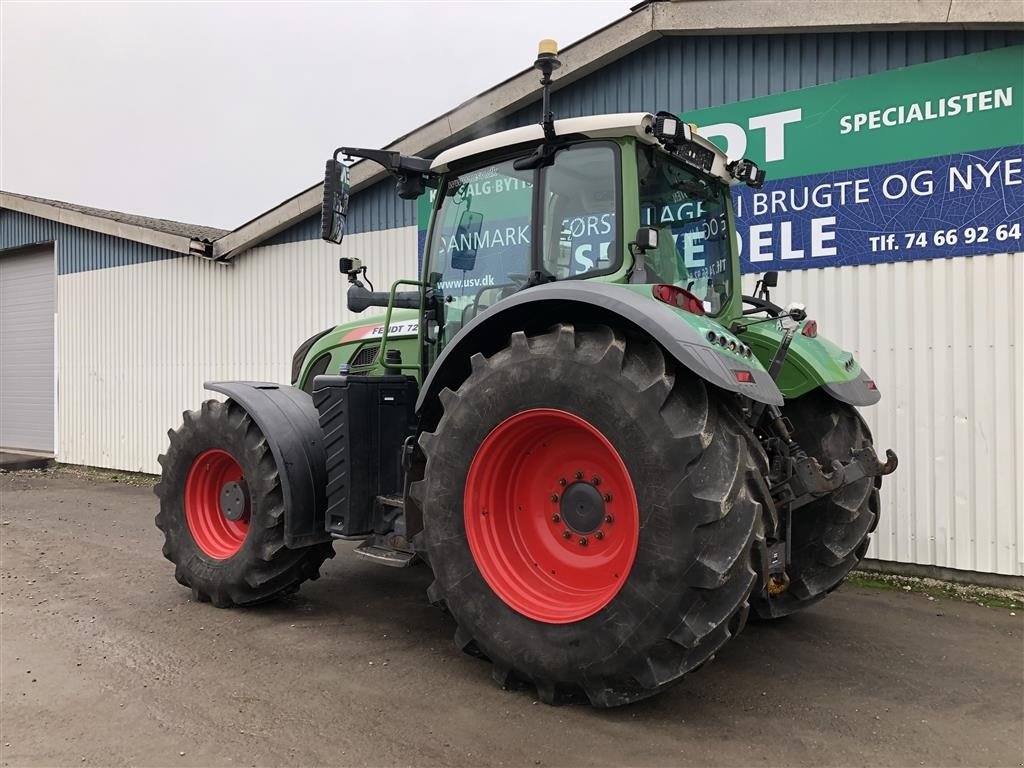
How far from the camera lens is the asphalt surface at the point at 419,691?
3.07m

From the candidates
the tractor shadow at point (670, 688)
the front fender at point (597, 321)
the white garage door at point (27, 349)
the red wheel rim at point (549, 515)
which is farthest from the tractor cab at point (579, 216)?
the white garage door at point (27, 349)

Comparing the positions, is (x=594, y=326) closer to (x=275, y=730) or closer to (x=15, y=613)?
(x=275, y=730)

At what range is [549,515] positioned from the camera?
3.67m

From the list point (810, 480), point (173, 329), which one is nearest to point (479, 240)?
point (810, 480)

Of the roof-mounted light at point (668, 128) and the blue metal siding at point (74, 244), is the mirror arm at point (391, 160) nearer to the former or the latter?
the roof-mounted light at point (668, 128)

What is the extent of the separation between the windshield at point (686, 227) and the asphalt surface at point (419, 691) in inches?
78.9

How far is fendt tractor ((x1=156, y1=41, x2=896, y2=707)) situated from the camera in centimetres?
307

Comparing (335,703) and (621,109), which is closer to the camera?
(335,703)

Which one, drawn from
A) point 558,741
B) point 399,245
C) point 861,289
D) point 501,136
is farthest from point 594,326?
point 399,245

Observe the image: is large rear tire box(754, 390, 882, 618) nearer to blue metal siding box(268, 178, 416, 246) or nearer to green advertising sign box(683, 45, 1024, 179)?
green advertising sign box(683, 45, 1024, 179)

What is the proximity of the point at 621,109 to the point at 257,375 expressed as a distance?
20.1 ft

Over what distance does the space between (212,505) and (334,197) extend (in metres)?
2.42

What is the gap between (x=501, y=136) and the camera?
13.7 ft

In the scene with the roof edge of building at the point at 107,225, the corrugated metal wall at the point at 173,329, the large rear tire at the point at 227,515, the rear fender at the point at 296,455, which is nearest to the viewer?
the rear fender at the point at 296,455
